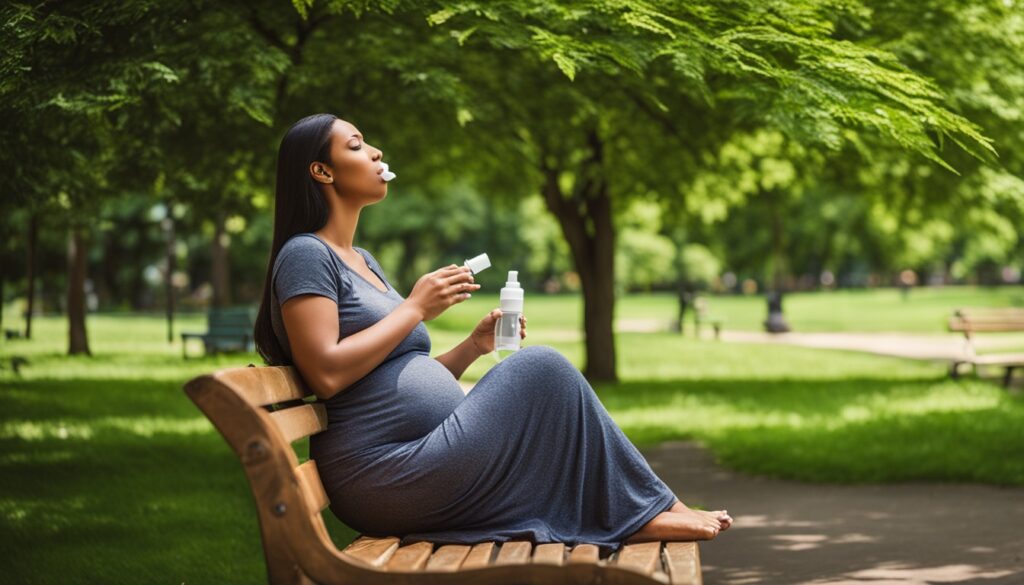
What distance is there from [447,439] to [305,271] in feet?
2.02

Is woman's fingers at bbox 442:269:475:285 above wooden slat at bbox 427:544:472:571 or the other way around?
above

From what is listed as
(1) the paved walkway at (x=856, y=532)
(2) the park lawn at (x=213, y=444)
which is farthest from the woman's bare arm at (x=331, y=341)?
(1) the paved walkway at (x=856, y=532)

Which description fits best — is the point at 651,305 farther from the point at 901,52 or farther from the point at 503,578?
the point at 503,578

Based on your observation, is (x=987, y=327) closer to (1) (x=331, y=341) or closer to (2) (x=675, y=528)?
(2) (x=675, y=528)

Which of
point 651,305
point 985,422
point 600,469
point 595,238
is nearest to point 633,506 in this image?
point 600,469

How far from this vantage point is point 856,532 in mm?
6711

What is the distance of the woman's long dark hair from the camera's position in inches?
144

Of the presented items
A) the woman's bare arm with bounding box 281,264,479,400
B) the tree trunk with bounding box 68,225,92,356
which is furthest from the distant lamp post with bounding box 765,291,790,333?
the woman's bare arm with bounding box 281,264,479,400

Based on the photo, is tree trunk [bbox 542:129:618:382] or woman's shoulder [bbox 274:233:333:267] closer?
woman's shoulder [bbox 274:233:333:267]

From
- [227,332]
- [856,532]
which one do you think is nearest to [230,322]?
[227,332]

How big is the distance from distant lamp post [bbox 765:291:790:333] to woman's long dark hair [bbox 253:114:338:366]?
28792 millimetres

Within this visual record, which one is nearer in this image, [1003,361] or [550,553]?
[550,553]

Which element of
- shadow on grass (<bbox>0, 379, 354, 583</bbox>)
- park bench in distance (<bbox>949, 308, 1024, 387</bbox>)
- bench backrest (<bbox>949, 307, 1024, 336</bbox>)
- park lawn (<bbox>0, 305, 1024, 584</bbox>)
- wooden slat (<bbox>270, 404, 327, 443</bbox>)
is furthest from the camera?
bench backrest (<bbox>949, 307, 1024, 336</bbox>)

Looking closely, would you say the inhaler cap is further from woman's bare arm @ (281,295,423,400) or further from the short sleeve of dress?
the short sleeve of dress
